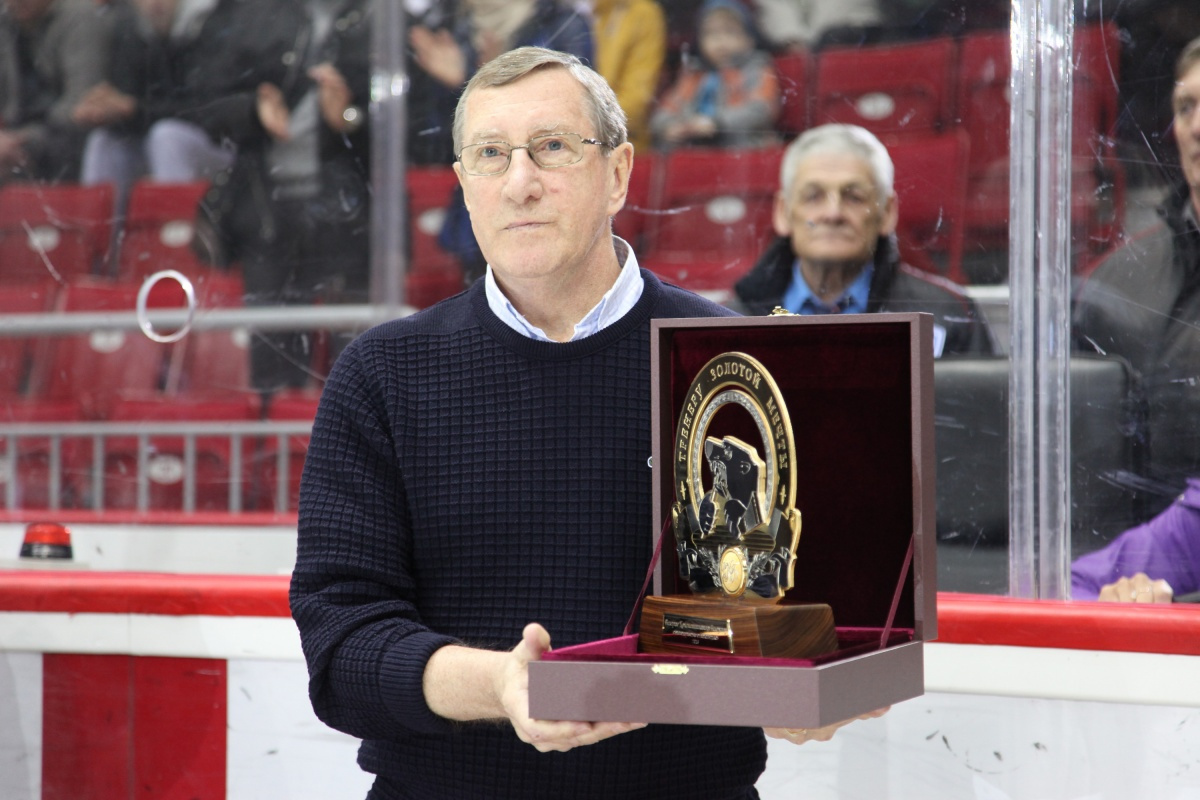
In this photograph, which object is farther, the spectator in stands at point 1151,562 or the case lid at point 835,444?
the spectator in stands at point 1151,562

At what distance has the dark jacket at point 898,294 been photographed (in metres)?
1.86

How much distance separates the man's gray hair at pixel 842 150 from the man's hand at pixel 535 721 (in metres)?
1.15

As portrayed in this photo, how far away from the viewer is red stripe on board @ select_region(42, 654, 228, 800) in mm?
1965

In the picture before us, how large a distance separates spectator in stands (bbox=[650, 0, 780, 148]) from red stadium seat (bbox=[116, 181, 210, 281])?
835 mm

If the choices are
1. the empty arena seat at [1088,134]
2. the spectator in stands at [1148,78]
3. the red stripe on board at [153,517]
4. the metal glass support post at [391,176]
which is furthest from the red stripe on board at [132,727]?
the spectator in stands at [1148,78]

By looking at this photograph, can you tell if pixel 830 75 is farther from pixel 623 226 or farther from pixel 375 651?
pixel 375 651

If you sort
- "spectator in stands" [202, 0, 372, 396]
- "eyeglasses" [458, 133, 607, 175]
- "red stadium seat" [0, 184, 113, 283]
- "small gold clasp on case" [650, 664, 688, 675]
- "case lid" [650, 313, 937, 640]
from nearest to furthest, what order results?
"small gold clasp on case" [650, 664, 688, 675], "case lid" [650, 313, 937, 640], "eyeglasses" [458, 133, 607, 175], "spectator in stands" [202, 0, 372, 396], "red stadium seat" [0, 184, 113, 283]

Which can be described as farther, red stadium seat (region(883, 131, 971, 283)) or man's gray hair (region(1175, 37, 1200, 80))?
red stadium seat (region(883, 131, 971, 283))

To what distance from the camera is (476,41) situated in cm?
217

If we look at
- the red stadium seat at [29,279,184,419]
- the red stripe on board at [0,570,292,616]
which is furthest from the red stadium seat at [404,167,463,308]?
the red stripe on board at [0,570,292,616]

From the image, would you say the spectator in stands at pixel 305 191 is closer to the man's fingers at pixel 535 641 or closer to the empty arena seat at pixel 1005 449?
the empty arena seat at pixel 1005 449

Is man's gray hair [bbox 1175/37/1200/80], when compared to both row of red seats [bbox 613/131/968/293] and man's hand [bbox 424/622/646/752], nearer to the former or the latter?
row of red seats [bbox 613/131/968/293]

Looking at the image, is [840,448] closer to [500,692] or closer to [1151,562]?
[500,692]

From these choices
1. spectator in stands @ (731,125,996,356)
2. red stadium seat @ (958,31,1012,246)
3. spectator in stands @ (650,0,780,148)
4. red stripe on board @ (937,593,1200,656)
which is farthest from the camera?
spectator in stands @ (650,0,780,148)
